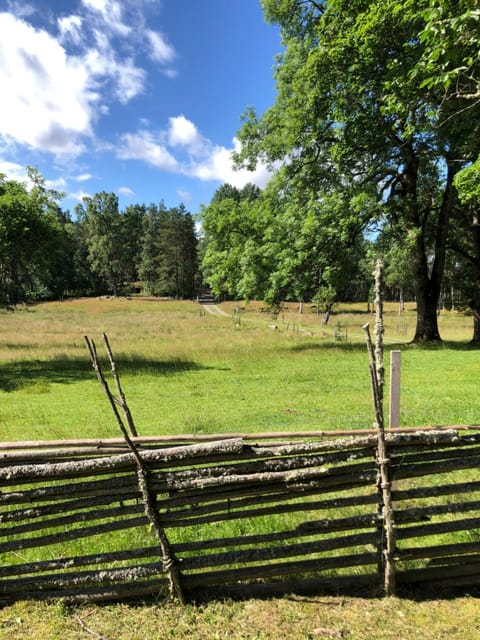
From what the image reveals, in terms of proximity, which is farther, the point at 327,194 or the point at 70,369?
the point at 327,194

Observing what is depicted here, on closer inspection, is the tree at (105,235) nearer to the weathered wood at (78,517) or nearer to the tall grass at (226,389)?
the tall grass at (226,389)

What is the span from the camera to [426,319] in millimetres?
17922

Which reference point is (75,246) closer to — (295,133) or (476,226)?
(295,133)

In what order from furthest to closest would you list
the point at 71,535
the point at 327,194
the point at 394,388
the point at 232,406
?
the point at 327,194
the point at 232,406
the point at 394,388
the point at 71,535

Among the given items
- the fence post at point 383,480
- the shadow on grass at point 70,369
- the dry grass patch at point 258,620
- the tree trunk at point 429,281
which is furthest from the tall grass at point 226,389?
the dry grass patch at point 258,620

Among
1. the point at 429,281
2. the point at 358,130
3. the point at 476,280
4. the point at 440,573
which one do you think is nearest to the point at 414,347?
the point at 429,281

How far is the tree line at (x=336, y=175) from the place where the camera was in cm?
1341

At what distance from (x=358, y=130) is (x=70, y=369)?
15.1 meters

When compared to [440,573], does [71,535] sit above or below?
above

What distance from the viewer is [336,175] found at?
16.7m

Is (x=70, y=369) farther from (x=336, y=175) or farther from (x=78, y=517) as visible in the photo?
(x=336, y=175)

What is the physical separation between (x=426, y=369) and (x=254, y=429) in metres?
7.89

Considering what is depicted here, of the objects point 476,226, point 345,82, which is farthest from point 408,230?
point 345,82

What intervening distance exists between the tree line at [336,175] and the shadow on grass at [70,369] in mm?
5827
